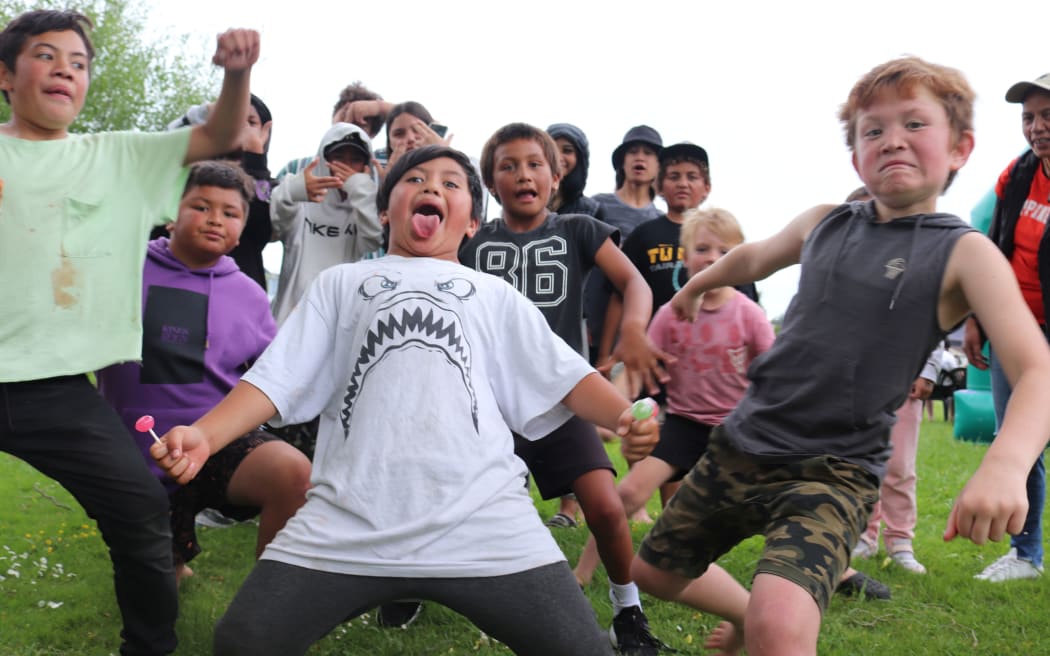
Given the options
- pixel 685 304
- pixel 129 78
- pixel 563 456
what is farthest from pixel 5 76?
pixel 129 78

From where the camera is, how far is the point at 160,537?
3.17 metres

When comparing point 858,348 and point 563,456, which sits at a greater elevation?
point 858,348

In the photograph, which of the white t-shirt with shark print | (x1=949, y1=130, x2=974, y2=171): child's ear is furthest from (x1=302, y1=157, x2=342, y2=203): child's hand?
(x1=949, y1=130, x2=974, y2=171): child's ear

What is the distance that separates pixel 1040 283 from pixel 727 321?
177cm

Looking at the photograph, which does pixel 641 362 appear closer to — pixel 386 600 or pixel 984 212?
pixel 386 600

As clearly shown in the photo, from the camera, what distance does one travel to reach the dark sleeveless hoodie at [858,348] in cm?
263

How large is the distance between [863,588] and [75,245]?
3.84 m

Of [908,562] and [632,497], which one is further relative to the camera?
[908,562]

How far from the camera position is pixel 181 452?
2.33 metres

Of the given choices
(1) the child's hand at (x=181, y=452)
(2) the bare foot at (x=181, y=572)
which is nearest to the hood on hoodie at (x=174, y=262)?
(2) the bare foot at (x=181, y=572)

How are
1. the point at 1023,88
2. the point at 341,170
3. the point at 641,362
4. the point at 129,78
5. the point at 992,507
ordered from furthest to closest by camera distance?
1. the point at 129,78
2. the point at 341,170
3. the point at 1023,88
4. the point at 641,362
5. the point at 992,507

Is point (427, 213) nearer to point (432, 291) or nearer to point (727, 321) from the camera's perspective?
point (432, 291)

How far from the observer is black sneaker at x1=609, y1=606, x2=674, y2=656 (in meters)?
3.60

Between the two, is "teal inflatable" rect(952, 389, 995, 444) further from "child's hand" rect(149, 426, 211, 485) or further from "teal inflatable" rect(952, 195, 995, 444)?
"child's hand" rect(149, 426, 211, 485)
